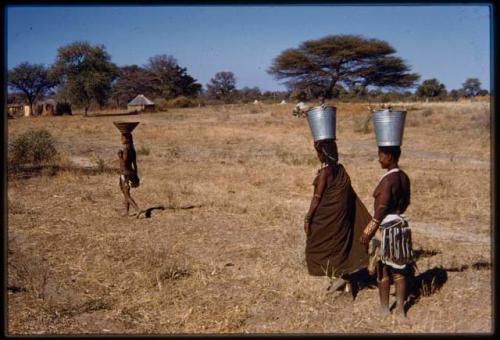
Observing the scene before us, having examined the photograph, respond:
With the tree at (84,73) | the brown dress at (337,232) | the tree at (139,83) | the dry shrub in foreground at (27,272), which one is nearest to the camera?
the brown dress at (337,232)

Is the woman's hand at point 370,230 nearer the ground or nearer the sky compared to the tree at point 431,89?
nearer the ground

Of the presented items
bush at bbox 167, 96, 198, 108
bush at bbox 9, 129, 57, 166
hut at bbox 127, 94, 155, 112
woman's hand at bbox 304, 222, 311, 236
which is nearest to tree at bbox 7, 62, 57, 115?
hut at bbox 127, 94, 155, 112

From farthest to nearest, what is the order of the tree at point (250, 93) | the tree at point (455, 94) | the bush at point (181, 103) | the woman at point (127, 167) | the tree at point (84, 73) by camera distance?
the tree at point (250, 93), the tree at point (455, 94), the bush at point (181, 103), the tree at point (84, 73), the woman at point (127, 167)

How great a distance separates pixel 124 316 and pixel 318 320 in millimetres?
1596

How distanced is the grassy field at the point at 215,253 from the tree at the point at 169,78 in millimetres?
46060

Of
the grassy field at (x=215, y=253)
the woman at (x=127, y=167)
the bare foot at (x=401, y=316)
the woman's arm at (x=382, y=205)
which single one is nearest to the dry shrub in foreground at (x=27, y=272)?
the grassy field at (x=215, y=253)

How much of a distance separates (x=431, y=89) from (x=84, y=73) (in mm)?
33764

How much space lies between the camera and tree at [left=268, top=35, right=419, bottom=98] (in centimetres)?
2862

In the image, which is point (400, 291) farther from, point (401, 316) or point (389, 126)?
point (389, 126)

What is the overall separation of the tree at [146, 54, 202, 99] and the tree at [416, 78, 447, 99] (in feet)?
82.8

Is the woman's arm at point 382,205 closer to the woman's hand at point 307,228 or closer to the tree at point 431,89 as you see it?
the woman's hand at point 307,228

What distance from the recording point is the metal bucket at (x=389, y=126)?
4023mm

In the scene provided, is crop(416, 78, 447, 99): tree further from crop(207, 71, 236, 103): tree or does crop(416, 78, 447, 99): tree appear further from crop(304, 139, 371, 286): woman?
crop(304, 139, 371, 286): woman

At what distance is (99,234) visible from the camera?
693cm
